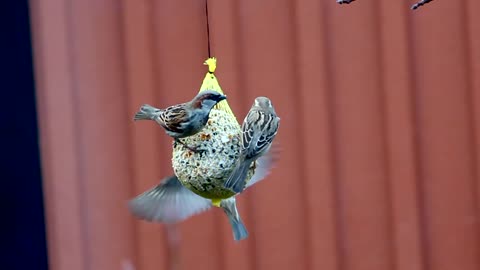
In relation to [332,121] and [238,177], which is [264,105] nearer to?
[238,177]

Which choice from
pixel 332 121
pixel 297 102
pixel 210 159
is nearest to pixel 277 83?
pixel 297 102

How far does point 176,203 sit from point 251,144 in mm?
310

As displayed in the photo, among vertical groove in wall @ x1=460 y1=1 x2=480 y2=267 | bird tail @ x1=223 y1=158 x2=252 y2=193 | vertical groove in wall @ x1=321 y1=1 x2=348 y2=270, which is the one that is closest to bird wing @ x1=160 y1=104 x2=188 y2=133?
bird tail @ x1=223 y1=158 x2=252 y2=193

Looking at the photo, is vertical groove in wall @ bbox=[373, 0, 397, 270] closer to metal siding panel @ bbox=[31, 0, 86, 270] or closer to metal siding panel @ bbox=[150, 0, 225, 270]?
metal siding panel @ bbox=[150, 0, 225, 270]

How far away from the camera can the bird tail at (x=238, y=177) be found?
1601 millimetres

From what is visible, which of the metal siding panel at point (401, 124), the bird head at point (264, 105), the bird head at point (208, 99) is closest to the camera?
the bird head at point (208, 99)

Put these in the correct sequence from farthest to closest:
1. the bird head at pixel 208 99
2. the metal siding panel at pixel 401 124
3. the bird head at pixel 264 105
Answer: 1. the metal siding panel at pixel 401 124
2. the bird head at pixel 264 105
3. the bird head at pixel 208 99

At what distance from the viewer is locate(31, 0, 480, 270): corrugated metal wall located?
261 cm

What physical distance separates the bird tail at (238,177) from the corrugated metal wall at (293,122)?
992 mm

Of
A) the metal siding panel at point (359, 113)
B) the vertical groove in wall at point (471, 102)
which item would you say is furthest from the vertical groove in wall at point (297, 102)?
the vertical groove in wall at point (471, 102)

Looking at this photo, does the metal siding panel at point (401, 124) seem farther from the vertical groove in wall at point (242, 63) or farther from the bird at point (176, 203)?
the bird at point (176, 203)

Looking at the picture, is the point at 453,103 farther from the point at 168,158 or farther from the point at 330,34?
the point at 168,158

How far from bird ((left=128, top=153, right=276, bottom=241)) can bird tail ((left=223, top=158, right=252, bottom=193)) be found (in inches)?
5.9

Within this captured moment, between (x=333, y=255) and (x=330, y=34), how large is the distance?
718 mm
